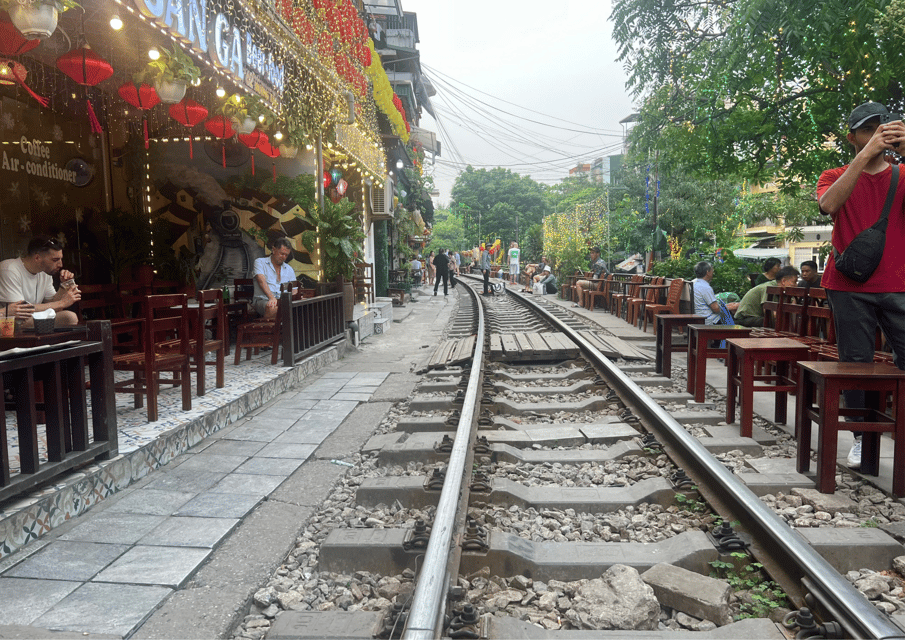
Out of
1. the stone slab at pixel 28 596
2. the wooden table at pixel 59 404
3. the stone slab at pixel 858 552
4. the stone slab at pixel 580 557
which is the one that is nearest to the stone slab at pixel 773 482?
the stone slab at pixel 858 552

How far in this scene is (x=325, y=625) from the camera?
2283 millimetres

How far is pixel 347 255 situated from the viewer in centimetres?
1055

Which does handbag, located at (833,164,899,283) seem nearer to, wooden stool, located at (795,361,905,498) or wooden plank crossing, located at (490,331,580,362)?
wooden stool, located at (795,361,905,498)

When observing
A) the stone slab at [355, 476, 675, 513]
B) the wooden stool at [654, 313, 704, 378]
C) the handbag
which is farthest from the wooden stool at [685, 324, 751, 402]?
the stone slab at [355, 476, 675, 513]

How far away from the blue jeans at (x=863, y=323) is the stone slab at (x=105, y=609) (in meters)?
3.87

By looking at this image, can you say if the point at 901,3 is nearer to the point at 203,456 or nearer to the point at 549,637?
the point at 549,637

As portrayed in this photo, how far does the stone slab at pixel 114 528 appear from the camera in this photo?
3.30m

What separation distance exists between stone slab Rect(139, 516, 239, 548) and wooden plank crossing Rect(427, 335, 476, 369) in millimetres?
4445

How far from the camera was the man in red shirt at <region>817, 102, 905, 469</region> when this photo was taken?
12.3 ft

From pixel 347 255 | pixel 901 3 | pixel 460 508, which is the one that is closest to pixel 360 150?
pixel 347 255

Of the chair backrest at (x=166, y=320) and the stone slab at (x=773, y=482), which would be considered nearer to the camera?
the stone slab at (x=773, y=482)

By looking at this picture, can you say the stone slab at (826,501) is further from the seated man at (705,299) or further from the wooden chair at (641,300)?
the wooden chair at (641,300)

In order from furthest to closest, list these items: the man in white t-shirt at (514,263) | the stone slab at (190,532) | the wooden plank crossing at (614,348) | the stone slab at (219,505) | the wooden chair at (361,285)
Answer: the man in white t-shirt at (514,263) < the wooden chair at (361,285) < the wooden plank crossing at (614,348) < the stone slab at (219,505) < the stone slab at (190,532)

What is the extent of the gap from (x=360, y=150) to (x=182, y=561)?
1162 centimetres
